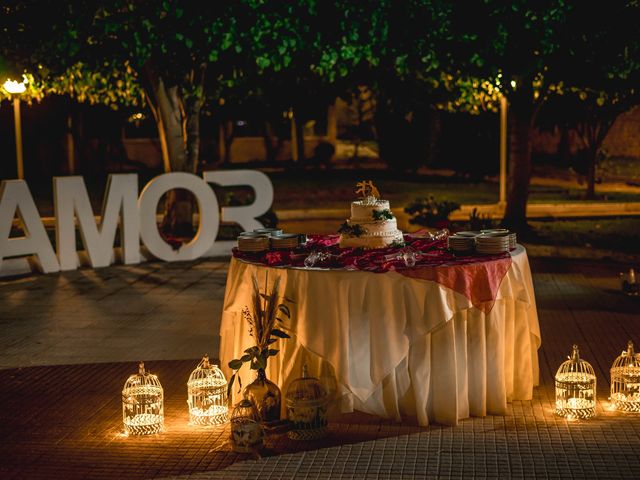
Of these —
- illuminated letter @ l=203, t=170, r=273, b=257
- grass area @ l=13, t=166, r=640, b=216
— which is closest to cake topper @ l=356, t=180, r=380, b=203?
illuminated letter @ l=203, t=170, r=273, b=257

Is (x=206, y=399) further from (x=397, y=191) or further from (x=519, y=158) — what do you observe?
(x=397, y=191)

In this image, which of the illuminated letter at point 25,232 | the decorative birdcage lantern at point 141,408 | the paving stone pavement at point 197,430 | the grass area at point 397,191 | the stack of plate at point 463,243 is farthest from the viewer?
the grass area at point 397,191

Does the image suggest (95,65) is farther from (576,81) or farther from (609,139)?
(609,139)

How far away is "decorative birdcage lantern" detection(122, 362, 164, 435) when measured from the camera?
7.28 meters

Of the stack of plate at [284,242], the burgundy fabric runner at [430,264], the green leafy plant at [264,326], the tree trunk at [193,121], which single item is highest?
the tree trunk at [193,121]

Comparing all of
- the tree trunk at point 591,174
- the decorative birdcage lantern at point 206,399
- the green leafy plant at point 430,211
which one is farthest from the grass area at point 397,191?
the decorative birdcage lantern at point 206,399

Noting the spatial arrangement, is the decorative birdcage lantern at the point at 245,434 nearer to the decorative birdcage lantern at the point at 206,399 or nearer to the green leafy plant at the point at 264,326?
the green leafy plant at the point at 264,326

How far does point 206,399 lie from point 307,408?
882mm

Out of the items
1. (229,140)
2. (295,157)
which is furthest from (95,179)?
(295,157)

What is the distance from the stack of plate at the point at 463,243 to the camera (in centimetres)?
770

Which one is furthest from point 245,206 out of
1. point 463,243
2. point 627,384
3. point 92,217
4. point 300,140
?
point 300,140

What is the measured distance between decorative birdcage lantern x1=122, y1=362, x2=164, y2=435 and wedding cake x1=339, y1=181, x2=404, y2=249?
198 cm

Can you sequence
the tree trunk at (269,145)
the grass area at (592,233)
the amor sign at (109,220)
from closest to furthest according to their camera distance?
the amor sign at (109,220)
the grass area at (592,233)
the tree trunk at (269,145)

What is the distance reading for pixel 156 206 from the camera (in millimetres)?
15625
